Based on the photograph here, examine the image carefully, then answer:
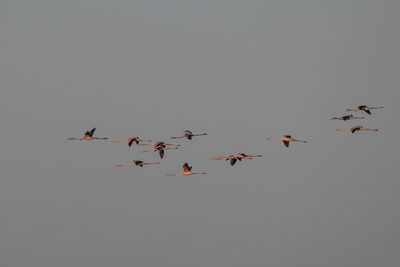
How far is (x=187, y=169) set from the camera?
429 feet

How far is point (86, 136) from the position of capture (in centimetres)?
13088

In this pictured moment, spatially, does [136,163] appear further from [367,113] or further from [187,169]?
[367,113]

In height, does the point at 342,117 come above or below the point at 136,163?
above

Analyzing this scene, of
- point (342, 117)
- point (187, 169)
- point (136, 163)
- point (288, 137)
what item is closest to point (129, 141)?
point (136, 163)

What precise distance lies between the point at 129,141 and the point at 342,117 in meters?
40.4

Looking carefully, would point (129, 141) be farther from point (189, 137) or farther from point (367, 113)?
point (367, 113)

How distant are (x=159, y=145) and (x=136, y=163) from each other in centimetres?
594

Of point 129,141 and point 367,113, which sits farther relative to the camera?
point 367,113

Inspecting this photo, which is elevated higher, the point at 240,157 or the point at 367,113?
the point at 367,113

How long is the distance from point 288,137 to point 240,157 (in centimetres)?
1011

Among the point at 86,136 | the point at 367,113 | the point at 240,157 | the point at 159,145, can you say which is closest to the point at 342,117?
the point at 367,113

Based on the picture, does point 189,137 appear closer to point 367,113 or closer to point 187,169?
point 187,169

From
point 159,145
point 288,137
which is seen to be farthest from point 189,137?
point 288,137

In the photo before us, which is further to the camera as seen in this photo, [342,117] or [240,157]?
[342,117]
